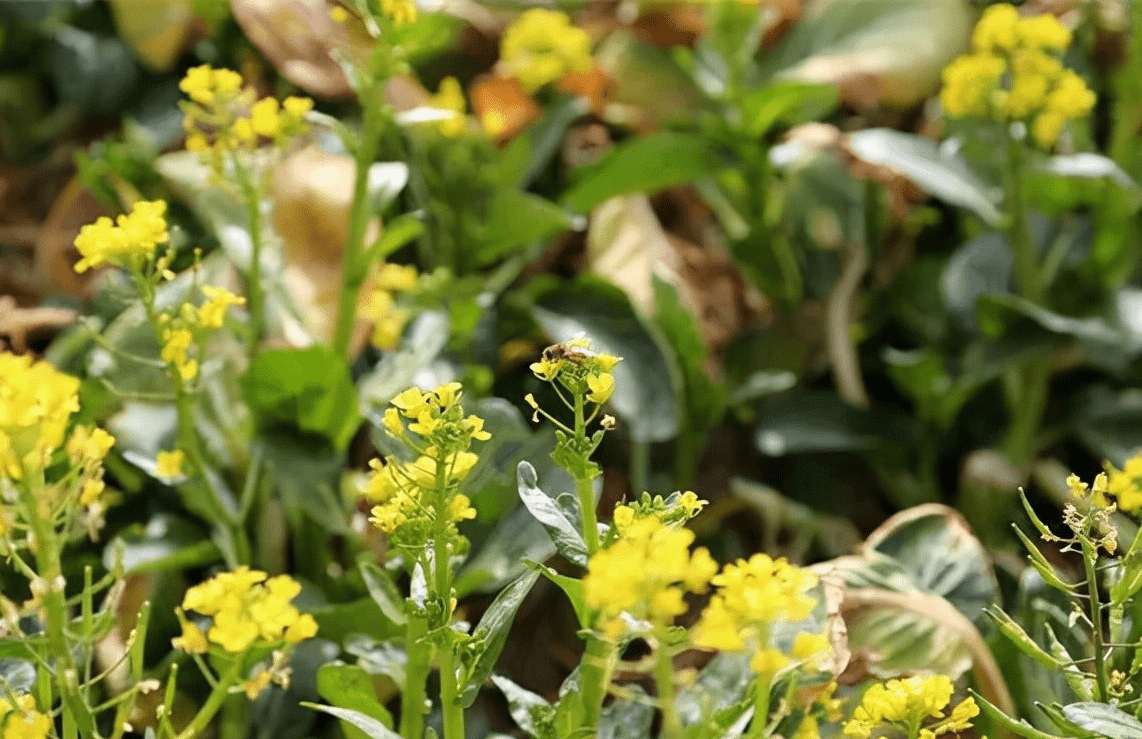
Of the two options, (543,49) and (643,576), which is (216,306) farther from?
(543,49)

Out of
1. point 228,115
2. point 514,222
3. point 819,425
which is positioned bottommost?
point 819,425

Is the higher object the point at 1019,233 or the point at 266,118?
the point at 266,118

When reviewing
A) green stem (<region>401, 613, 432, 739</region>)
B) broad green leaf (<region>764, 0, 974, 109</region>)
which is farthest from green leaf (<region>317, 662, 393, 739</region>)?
broad green leaf (<region>764, 0, 974, 109</region>)

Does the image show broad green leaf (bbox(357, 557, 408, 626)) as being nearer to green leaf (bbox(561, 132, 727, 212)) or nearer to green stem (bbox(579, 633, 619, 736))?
green stem (bbox(579, 633, 619, 736))

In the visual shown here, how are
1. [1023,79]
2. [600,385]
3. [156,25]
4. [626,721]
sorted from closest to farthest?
1. [600,385]
2. [626,721]
3. [1023,79]
4. [156,25]

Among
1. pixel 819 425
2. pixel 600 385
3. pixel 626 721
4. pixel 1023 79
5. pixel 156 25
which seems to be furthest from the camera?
pixel 156 25

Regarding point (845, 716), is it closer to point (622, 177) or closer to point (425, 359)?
point (425, 359)

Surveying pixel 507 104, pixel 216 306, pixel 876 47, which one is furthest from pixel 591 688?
pixel 876 47
